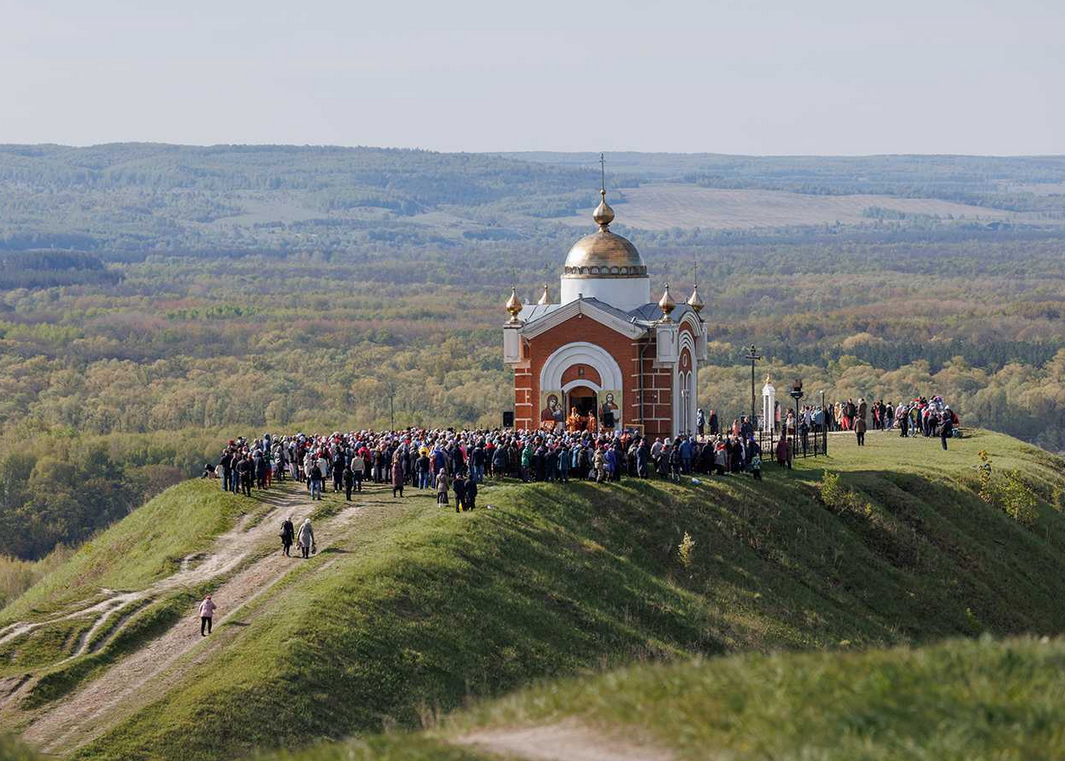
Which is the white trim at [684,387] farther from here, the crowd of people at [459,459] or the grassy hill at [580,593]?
the crowd of people at [459,459]

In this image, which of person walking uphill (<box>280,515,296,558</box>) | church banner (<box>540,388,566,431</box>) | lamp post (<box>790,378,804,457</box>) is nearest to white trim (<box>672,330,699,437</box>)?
lamp post (<box>790,378,804,457</box>)

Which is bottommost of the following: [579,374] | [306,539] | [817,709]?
[817,709]

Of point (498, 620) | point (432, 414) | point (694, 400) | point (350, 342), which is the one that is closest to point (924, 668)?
point (498, 620)

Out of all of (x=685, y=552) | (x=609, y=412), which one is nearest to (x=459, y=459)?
(x=685, y=552)

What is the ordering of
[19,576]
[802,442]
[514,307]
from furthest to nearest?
[19,576], [802,442], [514,307]

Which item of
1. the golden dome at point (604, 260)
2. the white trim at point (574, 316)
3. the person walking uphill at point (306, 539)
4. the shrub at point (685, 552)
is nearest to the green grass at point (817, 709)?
the person walking uphill at point (306, 539)

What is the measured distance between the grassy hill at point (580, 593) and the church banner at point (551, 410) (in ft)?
17.1

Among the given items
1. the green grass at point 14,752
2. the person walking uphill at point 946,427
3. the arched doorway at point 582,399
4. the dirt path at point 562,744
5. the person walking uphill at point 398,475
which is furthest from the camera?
the person walking uphill at point 946,427

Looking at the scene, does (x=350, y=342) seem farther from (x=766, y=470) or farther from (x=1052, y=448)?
(x=766, y=470)

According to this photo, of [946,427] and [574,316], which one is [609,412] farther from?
[946,427]

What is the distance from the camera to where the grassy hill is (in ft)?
87.4

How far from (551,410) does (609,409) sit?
1.40 meters

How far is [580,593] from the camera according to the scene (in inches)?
1323

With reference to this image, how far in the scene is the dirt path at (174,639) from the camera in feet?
84.1
